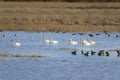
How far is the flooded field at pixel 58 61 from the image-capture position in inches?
779

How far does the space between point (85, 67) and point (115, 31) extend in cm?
1553

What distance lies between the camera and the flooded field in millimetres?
19797

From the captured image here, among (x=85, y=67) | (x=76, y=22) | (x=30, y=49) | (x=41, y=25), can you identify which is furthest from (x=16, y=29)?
(x=85, y=67)

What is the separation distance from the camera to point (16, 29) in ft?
120

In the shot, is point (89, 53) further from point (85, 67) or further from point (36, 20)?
point (36, 20)

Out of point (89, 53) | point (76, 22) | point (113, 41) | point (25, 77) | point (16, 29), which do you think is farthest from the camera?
point (76, 22)

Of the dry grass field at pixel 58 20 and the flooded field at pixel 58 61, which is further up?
the dry grass field at pixel 58 20

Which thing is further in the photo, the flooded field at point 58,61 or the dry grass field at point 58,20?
the dry grass field at point 58,20

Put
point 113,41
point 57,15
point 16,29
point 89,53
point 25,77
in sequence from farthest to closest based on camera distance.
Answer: point 57,15 < point 16,29 < point 113,41 < point 89,53 < point 25,77

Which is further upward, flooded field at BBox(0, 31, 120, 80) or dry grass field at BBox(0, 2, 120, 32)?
dry grass field at BBox(0, 2, 120, 32)

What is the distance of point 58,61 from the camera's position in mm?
22969

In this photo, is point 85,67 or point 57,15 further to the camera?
point 57,15

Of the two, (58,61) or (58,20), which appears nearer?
(58,61)

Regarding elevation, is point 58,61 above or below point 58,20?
below
